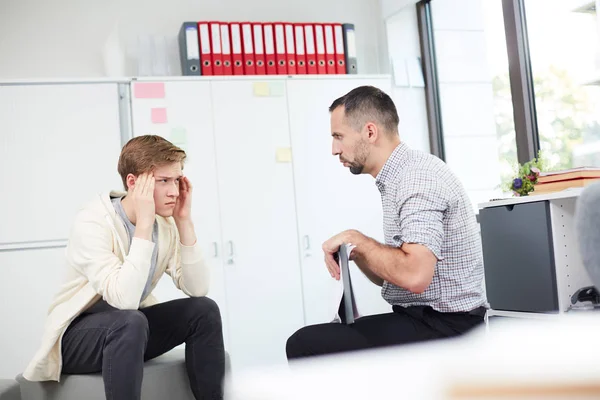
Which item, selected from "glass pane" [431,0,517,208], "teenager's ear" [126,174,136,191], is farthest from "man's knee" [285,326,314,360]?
"glass pane" [431,0,517,208]

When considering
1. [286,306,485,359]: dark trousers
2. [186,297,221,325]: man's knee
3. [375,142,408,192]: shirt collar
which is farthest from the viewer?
[186,297,221,325]: man's knee

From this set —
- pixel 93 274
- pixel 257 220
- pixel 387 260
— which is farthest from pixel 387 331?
pixel 257 220

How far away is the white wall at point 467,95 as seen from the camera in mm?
3758

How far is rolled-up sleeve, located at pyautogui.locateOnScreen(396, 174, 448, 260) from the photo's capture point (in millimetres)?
1673

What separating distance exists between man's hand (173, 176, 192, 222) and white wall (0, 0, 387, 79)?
6.20 feet

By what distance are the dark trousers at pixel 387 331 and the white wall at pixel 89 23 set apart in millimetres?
2470

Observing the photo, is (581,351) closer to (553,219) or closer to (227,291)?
(553,219)

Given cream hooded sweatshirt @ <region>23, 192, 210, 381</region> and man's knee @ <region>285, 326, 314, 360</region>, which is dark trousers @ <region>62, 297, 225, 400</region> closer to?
cream hooded sweatshirt @ <region>23, 192, 210, 381</region>

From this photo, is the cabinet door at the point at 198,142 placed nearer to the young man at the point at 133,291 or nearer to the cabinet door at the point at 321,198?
the cabinet door at the point at 321,198

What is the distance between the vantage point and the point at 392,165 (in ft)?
6.28

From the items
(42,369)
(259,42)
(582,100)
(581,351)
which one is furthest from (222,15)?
(581,351)

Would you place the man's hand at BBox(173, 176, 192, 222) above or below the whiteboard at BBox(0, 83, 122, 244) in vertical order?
below

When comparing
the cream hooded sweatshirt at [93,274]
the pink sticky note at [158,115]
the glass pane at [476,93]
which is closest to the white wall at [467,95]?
the glass pane at [476,93]

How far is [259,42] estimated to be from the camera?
3760 millimetres
